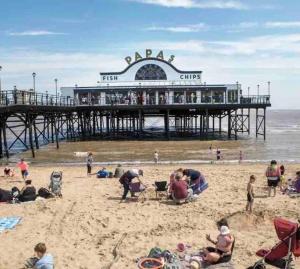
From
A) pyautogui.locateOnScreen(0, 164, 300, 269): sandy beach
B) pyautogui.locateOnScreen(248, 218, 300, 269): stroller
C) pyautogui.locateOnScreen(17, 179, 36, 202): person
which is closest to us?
pyautogui.locateOnScreen(248, 218, 300, 269): stroller

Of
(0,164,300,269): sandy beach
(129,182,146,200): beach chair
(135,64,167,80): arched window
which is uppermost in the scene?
Result: (135,64,167,80): arched window

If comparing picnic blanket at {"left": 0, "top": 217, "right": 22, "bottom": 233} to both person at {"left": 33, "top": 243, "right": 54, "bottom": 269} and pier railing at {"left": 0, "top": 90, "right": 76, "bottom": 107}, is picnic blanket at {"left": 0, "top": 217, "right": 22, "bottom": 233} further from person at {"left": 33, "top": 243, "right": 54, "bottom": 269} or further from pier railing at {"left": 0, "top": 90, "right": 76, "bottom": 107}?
pier railing at {"left": 0, "top": 90, "right": 76, "bottom": 107}

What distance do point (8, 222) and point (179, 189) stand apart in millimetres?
4409

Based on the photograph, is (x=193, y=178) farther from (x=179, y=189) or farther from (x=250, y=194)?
(x=250, y=194)

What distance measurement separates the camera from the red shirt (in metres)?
12.5

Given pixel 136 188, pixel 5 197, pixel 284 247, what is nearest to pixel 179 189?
pixel 136 188

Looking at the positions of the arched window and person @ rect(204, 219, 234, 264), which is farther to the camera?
the arched window

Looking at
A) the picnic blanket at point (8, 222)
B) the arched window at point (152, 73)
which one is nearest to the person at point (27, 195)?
the picnic blanket at point (8, 222)

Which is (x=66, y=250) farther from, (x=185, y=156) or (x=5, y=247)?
(x=185, y=156)

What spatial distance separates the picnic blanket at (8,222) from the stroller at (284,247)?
5.38 metres

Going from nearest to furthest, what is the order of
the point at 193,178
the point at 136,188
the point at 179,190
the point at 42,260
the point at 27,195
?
the point at 42,260, the point at 179,190, the point at 27,195, the point at 136,188, the point at 193,178

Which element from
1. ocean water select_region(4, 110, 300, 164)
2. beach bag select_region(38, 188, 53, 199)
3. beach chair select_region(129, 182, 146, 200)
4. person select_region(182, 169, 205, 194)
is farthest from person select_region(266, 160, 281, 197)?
ocean water select_region(4, 110, 300, 164)

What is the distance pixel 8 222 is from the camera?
420 inches

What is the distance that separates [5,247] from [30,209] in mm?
2743
